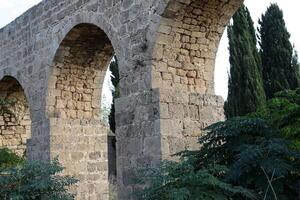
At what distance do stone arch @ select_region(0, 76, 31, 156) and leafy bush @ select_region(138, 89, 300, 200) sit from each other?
821 centimetres

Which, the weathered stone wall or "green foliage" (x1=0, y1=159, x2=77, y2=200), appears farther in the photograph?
the weathered stone wall

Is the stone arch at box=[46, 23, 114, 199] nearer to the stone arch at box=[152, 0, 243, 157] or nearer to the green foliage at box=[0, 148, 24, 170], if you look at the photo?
the stone arch at box=[152, 0, 243, 157]

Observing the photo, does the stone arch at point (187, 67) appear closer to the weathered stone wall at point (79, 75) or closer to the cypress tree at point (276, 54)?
the weathered stone wall at point (79, 75)

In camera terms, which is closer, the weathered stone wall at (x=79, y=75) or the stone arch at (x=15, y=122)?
the weathered stone wall at (x=79, y=75)

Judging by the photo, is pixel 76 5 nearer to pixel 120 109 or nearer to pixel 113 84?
pixel 120 109

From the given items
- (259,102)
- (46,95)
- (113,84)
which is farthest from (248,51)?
(46,95)

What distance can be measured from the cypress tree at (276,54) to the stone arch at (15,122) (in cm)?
714

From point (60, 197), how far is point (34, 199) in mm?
301

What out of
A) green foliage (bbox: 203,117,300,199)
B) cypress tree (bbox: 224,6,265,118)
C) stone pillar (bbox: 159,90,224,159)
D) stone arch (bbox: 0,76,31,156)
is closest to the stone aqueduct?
stone pillar (bbox: 159,90,224,159)

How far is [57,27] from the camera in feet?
26.9

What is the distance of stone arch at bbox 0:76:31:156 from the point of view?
11.7 m

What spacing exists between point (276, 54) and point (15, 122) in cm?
798

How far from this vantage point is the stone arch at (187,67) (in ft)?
18.4

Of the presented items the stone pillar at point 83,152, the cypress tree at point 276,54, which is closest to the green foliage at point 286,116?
the stone pillar at point 83,152
